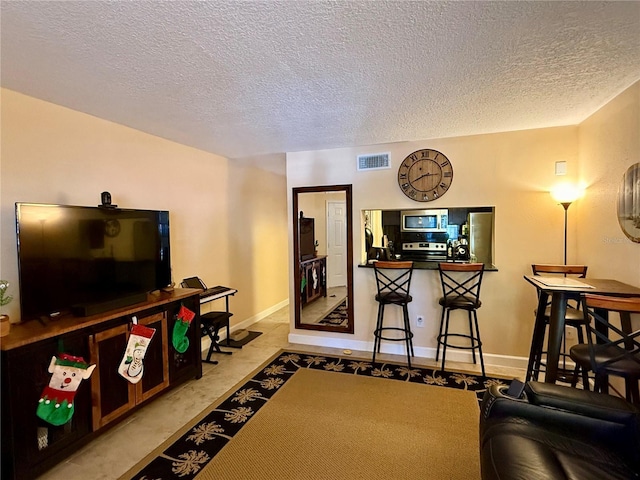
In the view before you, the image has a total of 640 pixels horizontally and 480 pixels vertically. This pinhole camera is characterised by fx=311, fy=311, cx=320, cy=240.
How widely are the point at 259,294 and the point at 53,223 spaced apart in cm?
330

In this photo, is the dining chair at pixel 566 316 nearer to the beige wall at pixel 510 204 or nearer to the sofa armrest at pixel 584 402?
the beige wall at pixel 510 204

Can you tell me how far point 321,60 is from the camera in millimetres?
1744

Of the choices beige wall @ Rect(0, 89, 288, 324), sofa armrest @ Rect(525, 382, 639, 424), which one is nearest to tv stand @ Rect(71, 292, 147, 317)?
beige wall @ Rect(0, 89, 288, 324)

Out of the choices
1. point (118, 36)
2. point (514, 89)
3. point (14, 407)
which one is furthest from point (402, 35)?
point (14, 407)

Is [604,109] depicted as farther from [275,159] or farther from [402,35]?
[275,159]

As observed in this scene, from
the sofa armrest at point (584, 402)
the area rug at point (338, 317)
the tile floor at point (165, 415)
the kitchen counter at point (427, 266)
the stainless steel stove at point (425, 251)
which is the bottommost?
the tile floor at point (165, 415)

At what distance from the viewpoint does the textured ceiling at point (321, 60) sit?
137 centimetres

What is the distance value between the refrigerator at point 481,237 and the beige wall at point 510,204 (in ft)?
0.35

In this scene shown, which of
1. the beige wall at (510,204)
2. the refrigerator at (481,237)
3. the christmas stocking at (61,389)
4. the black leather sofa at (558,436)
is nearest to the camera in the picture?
the black leather sofa at (558,436)

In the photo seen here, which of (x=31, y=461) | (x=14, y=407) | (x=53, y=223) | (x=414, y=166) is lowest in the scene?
(x=31, y=461)

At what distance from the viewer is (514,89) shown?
218cm

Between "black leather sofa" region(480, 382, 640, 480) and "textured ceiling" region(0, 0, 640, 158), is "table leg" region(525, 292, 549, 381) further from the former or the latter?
"textured ceiling" region(0, 0, 640, 158)

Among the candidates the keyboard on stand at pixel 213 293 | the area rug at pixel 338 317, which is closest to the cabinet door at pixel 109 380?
the keyboard on stand at pixel 213 293

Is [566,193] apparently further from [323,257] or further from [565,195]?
[323,257]
